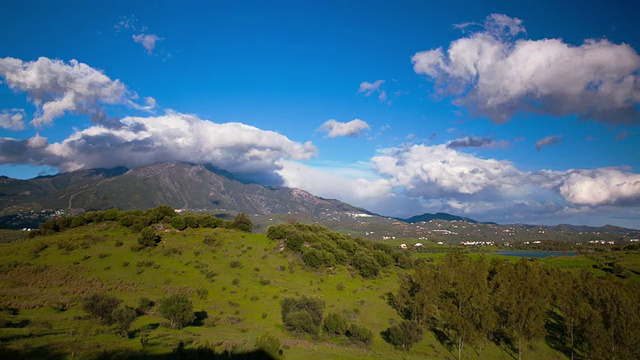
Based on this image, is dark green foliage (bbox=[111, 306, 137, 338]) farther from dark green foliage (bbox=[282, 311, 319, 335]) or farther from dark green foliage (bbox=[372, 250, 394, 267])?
dark green foliage (bbox=[372, 250, 394, 267])

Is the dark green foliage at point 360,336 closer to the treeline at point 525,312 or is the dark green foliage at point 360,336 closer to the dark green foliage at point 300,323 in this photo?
the dark green foliage at point 300,323

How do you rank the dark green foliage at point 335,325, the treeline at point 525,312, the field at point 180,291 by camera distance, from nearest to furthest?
the field at point 180,291 < the dark green foliage at point 335,325 < the treeline at point 525,312

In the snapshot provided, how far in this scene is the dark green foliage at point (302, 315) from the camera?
3597 cm

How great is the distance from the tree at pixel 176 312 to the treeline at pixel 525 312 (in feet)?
109

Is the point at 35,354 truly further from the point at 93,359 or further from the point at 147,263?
the point at 147,263

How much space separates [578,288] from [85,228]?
321ft

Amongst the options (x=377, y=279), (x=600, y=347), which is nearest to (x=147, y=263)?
(x=377, y=279)

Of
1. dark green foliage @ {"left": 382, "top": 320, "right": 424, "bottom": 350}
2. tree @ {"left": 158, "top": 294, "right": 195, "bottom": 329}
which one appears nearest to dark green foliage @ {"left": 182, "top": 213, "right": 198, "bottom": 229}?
tree @ {"left": 158, "top": 294, "right": 195, "bottom": 329}

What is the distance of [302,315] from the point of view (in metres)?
36.5

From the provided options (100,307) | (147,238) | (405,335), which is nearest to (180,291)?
(100,307)

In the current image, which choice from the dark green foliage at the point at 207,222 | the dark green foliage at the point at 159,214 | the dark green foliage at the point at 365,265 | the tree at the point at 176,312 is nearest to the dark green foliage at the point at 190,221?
the dark green foliage at the point at 207,222

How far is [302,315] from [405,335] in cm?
1363

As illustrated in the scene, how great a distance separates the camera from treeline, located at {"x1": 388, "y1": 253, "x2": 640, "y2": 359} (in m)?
39.3

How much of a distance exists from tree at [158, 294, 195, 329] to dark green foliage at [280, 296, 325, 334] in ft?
38.7
